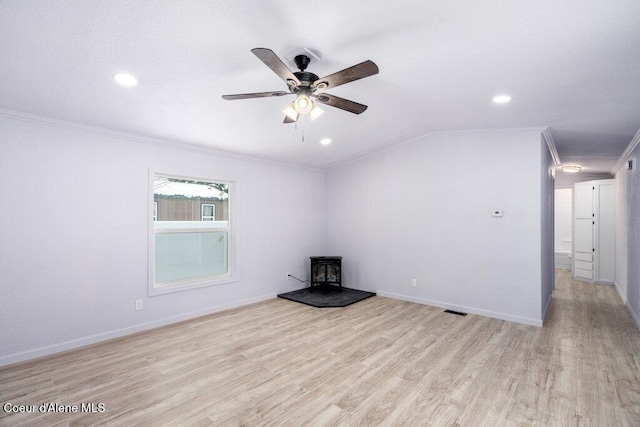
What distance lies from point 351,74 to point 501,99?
6.61 feet

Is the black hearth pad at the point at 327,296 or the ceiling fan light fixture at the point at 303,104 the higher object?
the ceiling fan light fixture at the point at 303,104

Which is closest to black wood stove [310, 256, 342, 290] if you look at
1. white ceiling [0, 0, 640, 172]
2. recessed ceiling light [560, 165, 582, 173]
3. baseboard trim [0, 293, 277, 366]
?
baseboard trim [0, 293, 277, 366]

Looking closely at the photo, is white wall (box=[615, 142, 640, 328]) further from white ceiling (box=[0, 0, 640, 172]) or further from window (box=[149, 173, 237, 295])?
window (box=[149, 173, 237, 295])

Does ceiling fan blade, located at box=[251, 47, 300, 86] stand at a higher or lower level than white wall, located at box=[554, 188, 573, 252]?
higher

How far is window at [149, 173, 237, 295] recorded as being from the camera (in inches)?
160

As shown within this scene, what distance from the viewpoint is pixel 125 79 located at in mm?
2516

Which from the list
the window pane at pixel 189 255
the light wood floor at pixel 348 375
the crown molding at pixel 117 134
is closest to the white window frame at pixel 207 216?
the window pane at pixel 189 255

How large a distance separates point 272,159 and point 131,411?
393cm

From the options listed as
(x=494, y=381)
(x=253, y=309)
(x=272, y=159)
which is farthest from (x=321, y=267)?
(x=494, y=381)

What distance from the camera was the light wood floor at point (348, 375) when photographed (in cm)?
219

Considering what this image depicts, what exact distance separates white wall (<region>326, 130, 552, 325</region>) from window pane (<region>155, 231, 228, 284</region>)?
2435mm

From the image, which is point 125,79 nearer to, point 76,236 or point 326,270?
point 76,236

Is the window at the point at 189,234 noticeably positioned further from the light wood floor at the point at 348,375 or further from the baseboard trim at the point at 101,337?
the light wood floor at the point at 348,375

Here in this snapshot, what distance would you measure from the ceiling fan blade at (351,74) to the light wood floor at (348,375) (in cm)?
237
